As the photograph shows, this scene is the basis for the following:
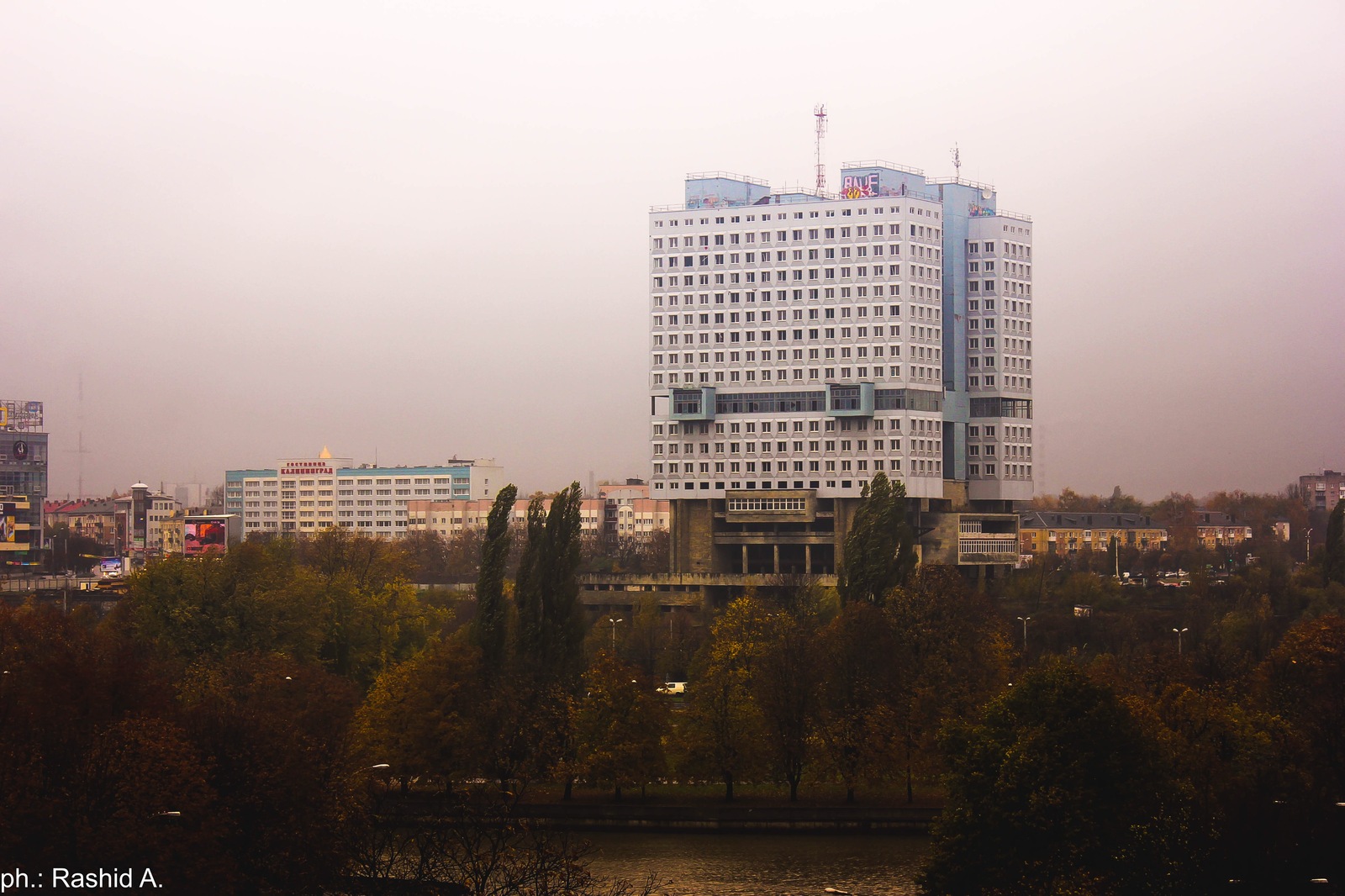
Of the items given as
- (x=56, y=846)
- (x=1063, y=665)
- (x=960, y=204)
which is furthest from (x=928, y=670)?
(x=960, y=204)

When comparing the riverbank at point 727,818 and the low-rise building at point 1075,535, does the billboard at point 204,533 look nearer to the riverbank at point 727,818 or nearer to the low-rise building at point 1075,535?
the riverbank at point 727,818

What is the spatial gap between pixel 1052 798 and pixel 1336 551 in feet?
245

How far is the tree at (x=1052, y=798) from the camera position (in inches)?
1642

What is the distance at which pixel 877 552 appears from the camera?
316 ft

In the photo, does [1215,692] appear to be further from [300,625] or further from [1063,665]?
[300,625]

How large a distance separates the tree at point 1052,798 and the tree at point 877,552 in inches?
1668

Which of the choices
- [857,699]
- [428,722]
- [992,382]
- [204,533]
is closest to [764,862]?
[857,699]

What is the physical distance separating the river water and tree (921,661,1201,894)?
4.62 metres

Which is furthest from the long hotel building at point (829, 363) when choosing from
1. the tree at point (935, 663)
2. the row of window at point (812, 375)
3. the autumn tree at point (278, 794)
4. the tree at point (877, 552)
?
the autumn tree at point (278, 794)

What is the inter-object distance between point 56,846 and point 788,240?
352ft

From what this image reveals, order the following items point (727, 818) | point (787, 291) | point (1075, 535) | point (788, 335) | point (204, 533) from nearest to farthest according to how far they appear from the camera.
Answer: point (727, 818)
point (788, 335)
point (787, 291)
point (204, 533)
point (1075, 535)

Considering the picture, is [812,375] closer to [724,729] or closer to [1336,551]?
[1336,551]

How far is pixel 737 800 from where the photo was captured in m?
64.6

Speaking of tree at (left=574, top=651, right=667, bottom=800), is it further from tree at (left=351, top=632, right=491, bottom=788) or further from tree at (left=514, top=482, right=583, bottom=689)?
tree at (left=351, top=632, right=491, bottom=788)
